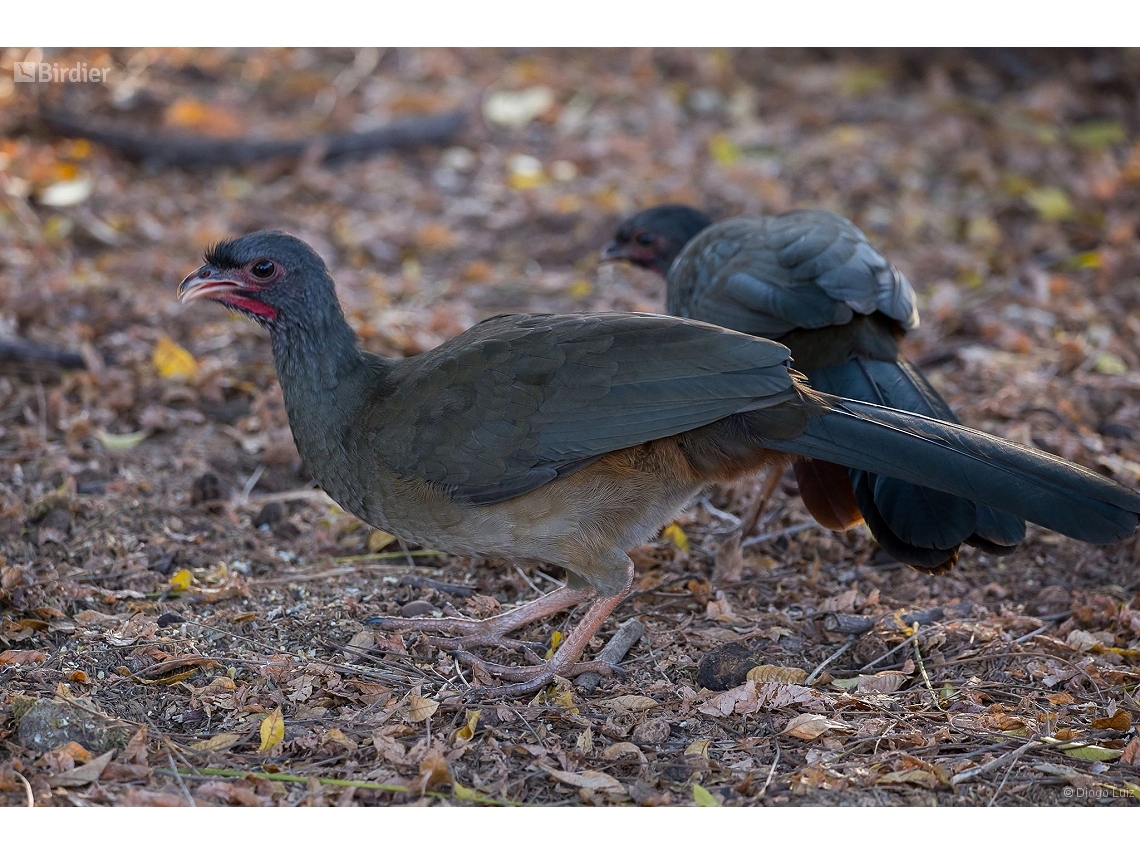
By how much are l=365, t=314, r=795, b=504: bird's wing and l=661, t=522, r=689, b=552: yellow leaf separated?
3.75 feet

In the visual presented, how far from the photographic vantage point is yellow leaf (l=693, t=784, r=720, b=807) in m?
3.25

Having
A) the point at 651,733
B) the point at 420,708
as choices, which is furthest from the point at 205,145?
the point at 651,733

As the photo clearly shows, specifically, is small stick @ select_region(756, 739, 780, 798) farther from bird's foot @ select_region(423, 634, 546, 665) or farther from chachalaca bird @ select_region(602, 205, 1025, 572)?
bird's foot @ select_region(423, 634, 546, 665)

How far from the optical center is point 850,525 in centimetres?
430

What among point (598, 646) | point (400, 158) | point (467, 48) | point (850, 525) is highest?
point (467, 48)

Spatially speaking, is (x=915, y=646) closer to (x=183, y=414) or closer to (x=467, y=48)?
(x=183, y=414)

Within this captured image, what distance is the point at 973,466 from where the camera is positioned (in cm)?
351

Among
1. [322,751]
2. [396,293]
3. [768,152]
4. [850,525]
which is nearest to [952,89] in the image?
[768,152]

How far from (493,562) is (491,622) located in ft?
1.89

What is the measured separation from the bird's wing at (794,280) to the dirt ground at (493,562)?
0.93m

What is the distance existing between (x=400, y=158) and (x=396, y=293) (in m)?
1.97

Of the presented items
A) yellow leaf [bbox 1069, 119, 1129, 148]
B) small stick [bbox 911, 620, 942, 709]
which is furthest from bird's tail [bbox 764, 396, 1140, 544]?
yellow leaf [bbox 1069, 119, 1129, 148]

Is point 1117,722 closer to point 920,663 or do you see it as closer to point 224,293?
point 920,663

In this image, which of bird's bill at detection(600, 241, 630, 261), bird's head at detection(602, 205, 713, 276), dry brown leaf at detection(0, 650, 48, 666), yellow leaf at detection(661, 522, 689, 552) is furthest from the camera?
bird's bill at detection(600, 241, 630, 261)
